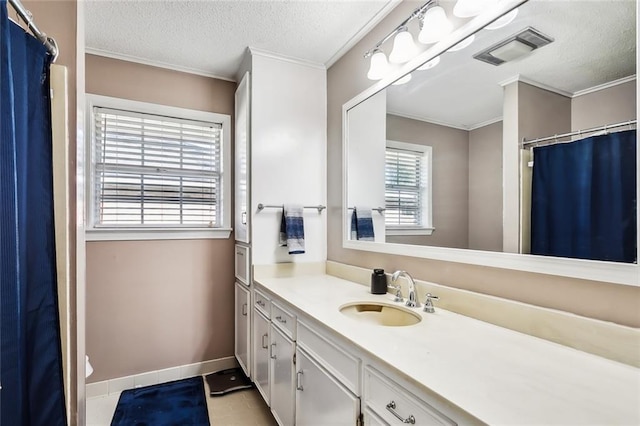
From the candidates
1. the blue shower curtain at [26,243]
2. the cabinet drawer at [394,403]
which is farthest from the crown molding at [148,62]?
the cabinet drawer at [394,403]

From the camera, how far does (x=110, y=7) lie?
1890 millimetres

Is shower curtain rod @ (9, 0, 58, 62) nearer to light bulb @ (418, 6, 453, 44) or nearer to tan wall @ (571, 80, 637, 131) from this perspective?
light bulb @ (418, 6, 453, 44)

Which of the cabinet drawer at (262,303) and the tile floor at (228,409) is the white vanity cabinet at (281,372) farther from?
the tile floor at (228,409)

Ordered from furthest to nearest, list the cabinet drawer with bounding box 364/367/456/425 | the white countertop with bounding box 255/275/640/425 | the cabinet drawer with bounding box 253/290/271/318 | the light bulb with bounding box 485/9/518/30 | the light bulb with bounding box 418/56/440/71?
the cabinet drawer with bounding box 253/290/271/318 < the light bulb with bounding box 418/56/440/71 < the light bulb with bounding box 485/9/518/30 < the cabinet drawer with bounding box 364/367/456/425 < the white countertop with bounding box 255/275/640/425

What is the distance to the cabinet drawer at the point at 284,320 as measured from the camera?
5.30 ft

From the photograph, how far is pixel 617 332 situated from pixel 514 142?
725 mm

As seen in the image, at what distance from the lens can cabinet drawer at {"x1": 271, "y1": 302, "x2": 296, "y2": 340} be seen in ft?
5.30

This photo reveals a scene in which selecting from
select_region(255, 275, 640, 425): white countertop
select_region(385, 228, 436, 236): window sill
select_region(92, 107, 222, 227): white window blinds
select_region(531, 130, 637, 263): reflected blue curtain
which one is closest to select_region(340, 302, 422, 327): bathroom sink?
select_region(255, 275, 640, 425): white countertop

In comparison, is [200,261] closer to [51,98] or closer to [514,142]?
[51,98]

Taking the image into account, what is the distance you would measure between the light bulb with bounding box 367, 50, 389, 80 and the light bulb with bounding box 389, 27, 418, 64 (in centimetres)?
13

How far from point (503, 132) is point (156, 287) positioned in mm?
2501

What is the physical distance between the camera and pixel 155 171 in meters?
2.55

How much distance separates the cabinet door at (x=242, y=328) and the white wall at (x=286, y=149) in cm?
35

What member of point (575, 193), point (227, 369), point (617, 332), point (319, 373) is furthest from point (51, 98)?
point (227, 369)
